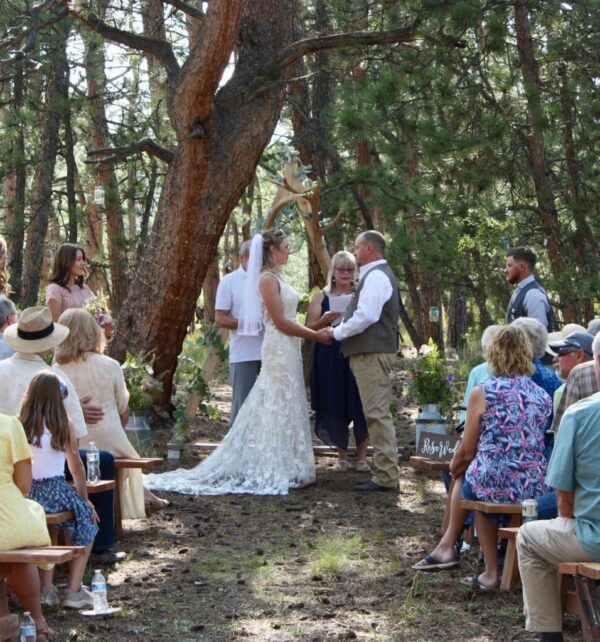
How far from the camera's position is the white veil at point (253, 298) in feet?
30.0

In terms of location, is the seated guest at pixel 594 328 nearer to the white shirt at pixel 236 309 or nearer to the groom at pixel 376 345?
the groom at pixel 376 345

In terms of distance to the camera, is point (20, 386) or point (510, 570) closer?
point (510, 570)

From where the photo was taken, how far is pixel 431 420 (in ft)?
33.2

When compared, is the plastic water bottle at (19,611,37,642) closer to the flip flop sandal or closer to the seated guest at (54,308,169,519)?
the seated guest at (54,308,169,519)

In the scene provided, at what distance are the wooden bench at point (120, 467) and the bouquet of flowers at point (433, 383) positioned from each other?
3502 mm

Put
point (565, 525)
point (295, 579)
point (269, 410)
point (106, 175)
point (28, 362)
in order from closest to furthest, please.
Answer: point (565, 525) → point (28, 362) → point (295, 579) → point (269, 410) → point (106, 175)

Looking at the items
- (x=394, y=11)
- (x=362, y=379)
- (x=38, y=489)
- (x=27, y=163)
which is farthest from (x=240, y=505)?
(x=27, y=163)

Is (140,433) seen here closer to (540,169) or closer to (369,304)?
(369,304)

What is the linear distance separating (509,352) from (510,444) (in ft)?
1.57

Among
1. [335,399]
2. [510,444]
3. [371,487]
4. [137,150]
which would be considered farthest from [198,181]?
[510,444]

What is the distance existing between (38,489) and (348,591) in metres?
1.73

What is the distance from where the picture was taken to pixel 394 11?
10992 millimetres

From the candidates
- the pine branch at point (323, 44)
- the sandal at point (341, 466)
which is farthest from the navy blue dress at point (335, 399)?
the pine branch at point (323, 44)

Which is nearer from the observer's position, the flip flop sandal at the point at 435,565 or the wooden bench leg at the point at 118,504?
the flip flop sandal at the point at 435,565
